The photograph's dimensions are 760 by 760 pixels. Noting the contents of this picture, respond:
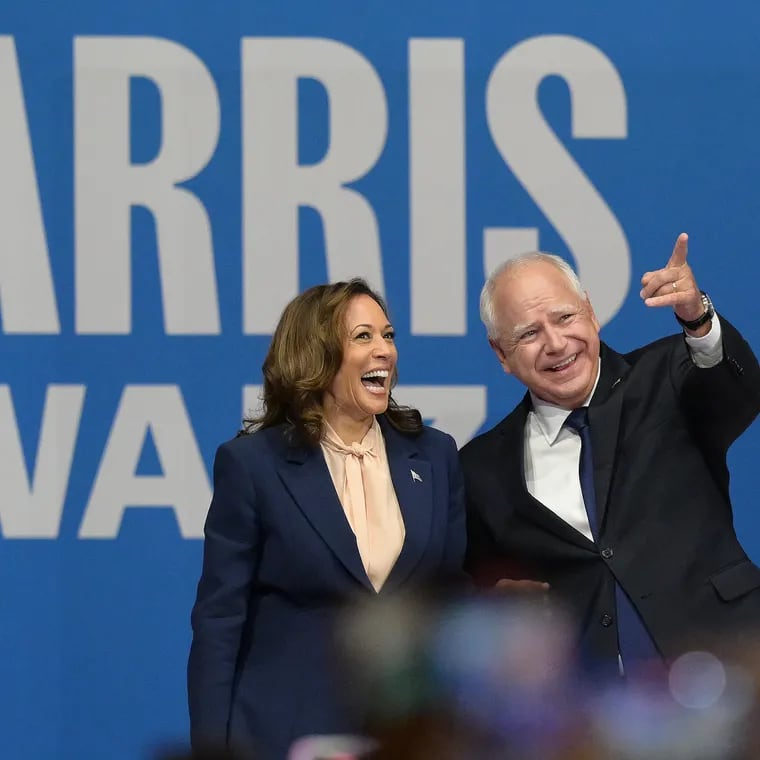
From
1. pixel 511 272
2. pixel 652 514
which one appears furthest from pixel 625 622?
pixel 511 272

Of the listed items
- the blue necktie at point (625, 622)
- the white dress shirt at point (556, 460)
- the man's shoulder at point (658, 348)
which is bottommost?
the blue necktie at point (625, 622)

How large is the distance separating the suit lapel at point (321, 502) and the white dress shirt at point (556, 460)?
42 cm

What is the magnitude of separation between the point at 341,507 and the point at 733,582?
786mm

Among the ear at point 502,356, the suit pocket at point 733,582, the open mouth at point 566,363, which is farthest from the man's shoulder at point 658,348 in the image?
the suit pocket at point 733,582

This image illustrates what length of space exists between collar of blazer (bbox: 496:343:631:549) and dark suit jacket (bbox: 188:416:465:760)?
0.22 meters

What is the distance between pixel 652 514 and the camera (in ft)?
7.89

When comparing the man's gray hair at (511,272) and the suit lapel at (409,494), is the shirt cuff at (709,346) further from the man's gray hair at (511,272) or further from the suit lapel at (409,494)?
the suit lapel at (409,494)

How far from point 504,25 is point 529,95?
0.68ft

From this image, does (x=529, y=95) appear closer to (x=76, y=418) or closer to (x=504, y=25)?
(x=504, y=25)

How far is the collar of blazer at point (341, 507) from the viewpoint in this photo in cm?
232

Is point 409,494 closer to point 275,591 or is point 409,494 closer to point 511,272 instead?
point 275,591

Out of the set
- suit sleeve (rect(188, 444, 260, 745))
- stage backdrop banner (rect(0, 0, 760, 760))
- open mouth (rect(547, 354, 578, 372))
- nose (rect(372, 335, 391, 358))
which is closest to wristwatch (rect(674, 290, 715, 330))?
open mouth (rect(547, 354, 578, 372))

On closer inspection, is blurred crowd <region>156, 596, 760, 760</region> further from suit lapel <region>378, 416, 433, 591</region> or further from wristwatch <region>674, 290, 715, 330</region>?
wristwatch <region>674, 290, 715, 330</region>

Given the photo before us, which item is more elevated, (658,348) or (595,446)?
(658,348)
